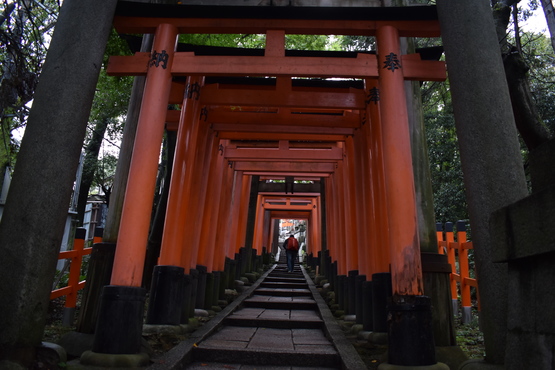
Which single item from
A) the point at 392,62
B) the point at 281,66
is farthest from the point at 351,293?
the point at 281,66

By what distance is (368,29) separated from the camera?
4844 millimetres

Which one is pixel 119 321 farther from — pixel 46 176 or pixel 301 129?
pixel 301 129

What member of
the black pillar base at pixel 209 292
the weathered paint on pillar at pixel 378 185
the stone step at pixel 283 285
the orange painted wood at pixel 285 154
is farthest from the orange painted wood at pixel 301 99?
the stone step at pixel 283 285

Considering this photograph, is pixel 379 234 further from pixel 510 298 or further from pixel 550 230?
pixel 550 230

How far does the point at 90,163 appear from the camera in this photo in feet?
57.1

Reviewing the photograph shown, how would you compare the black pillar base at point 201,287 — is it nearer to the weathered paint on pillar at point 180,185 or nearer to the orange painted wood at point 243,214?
the weathered paint on pillar at point 180,185

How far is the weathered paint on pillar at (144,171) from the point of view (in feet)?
13.6

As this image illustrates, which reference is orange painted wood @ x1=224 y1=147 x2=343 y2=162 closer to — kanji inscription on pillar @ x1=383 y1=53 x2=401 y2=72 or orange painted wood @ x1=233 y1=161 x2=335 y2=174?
orange painted wood @ x1=233 y1=161 x2=335 y2=174

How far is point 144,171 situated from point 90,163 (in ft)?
48.1

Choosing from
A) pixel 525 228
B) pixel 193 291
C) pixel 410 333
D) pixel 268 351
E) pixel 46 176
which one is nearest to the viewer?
pixel 525 228

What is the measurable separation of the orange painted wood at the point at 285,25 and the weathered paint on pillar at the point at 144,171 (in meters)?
0.23

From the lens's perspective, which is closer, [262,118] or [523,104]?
[523,104]

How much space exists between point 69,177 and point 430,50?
4.87m

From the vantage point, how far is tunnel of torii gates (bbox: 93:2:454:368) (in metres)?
4.17
